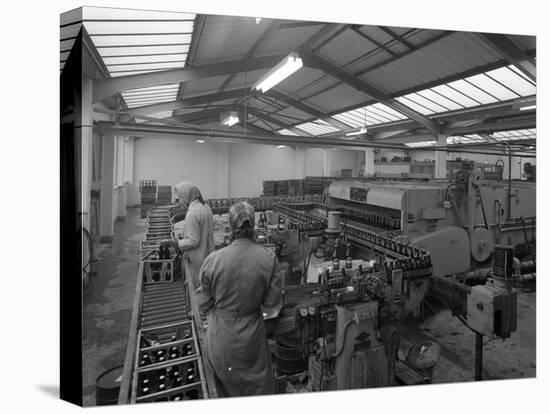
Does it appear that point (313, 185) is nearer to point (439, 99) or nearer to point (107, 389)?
point (439, 99)

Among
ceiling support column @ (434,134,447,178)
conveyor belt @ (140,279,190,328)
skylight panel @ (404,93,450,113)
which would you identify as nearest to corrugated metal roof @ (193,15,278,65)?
conveyor belt @ (140,279,190,328)

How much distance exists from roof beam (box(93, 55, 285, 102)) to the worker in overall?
98 cm

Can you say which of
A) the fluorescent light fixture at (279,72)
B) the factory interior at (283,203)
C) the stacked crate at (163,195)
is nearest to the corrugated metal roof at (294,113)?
the factory interior at (283,203)

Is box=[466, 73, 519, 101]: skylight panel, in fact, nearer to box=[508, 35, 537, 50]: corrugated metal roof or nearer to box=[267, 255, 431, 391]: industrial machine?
box=[508, 35, 537, 50]: corrugated metal roof

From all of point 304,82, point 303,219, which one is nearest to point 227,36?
point 304,82

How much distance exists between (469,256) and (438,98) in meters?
1.84

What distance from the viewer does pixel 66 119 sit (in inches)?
80.4

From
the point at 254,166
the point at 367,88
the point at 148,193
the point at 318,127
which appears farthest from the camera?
the point at 367,88

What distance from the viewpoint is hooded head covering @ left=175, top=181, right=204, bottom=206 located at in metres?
2.41

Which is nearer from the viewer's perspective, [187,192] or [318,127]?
[187,192]

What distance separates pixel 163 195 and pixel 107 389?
3.78 ft

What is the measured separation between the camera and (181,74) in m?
2.43

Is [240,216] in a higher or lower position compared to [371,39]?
lower
